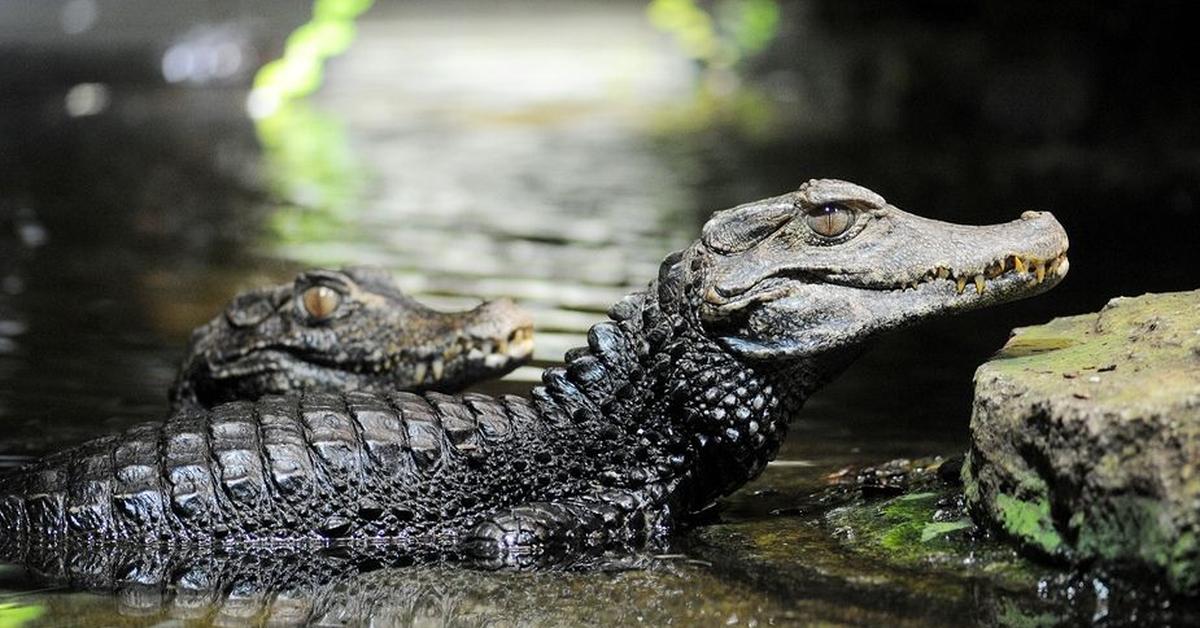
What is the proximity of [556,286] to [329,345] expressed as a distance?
331cm

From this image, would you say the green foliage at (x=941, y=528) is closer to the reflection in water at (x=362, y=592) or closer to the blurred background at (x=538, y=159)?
the reflection in water at (x=362, y=592)

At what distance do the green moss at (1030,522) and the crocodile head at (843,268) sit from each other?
637 mm

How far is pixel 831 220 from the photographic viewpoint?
4617 mm

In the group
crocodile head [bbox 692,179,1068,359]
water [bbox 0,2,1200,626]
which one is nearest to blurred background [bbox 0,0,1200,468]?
water [bbox 0,2,1200,626]

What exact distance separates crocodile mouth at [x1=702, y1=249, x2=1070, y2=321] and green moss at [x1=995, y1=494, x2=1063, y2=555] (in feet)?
2.11

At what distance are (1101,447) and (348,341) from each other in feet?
10.7

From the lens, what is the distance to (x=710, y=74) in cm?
2509

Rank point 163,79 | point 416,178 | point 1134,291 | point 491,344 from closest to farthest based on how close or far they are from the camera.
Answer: point 491,344 → point 1134,291 → point 416,178 → point 163,79

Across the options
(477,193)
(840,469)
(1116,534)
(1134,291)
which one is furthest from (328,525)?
(477,193)

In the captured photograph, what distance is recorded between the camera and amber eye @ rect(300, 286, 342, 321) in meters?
6.19

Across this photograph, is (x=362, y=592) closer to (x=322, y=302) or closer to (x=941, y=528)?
(x=941, y=528)

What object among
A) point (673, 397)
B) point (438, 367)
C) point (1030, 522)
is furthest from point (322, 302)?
point (1030, 522)

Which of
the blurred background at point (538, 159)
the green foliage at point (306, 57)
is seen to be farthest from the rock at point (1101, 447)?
the green foliage at point (306, 57)

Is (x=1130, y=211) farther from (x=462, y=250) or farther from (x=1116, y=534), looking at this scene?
(x=1116, y=534)
